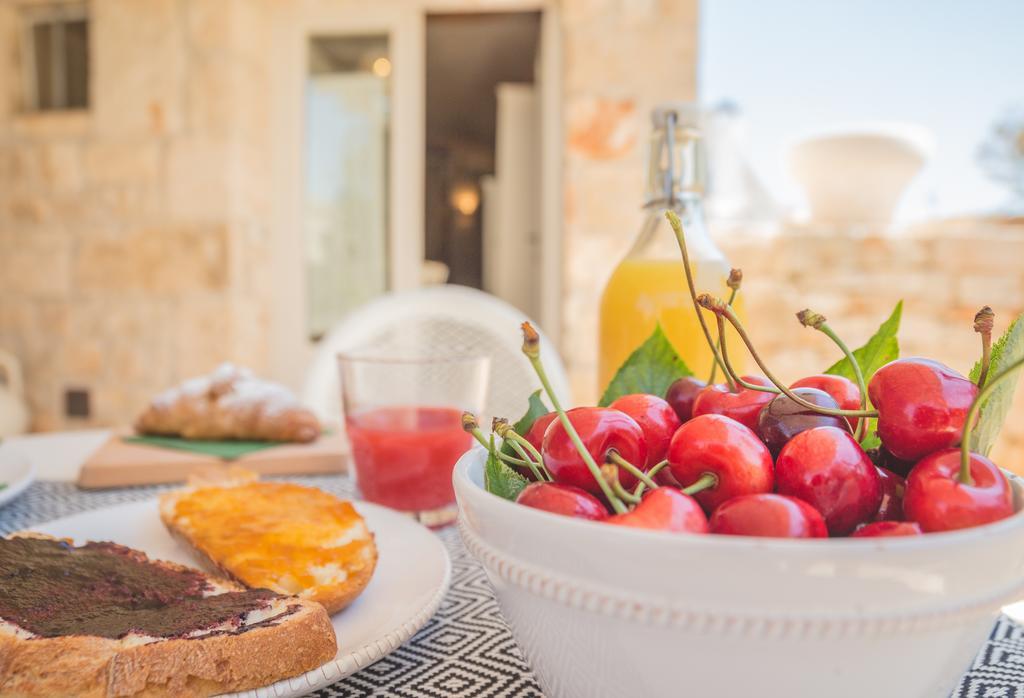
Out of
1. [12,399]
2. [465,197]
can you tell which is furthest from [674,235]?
[465,197]

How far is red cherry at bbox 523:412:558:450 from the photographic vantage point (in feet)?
1.29

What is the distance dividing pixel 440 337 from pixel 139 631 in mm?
1239

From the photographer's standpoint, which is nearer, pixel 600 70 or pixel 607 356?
pixel 607 356

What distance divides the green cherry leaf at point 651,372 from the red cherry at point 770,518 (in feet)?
0.70

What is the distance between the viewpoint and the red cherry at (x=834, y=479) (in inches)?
12.1

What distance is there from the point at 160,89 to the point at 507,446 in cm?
315

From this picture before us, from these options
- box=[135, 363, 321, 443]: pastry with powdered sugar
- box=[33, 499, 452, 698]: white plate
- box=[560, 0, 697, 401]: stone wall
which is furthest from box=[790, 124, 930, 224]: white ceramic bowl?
box=[33, 499, 452, 698]: white plate

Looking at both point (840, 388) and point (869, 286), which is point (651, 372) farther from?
point (869, 286)

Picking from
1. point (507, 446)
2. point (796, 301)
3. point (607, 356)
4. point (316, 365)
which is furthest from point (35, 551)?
point (796, 301)

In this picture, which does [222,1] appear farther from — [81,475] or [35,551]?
[35,551]

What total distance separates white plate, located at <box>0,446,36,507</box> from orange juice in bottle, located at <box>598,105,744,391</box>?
64 cm

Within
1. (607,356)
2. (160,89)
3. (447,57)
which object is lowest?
(607,356)

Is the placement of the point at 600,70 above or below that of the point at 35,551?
above

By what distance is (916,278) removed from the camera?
2.90 m
